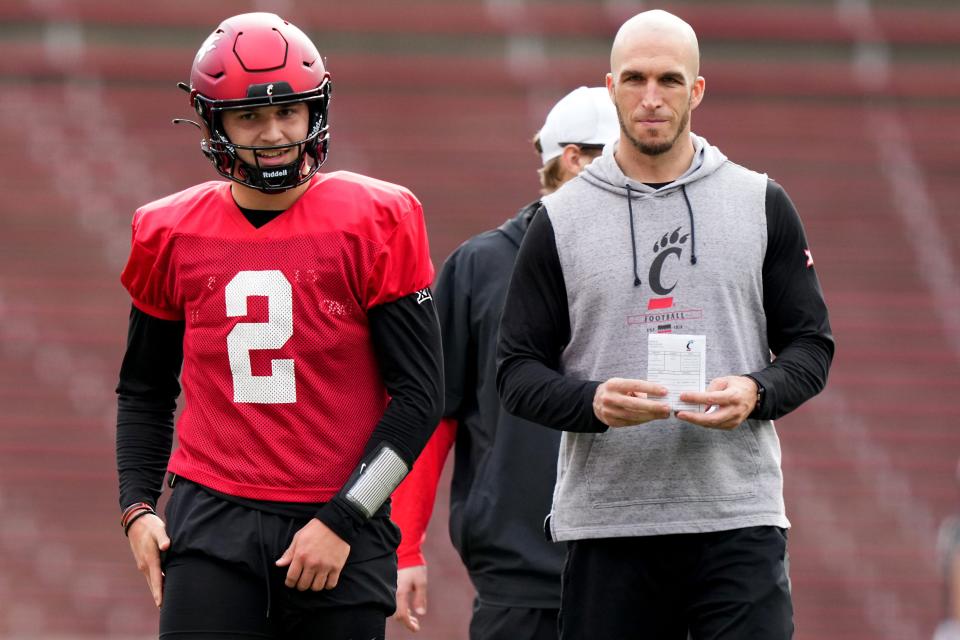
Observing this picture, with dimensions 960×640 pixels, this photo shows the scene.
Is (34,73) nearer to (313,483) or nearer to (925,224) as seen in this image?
(925,224)

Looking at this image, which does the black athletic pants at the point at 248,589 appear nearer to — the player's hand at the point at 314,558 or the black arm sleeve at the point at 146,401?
the player's hand at the point at 314,558

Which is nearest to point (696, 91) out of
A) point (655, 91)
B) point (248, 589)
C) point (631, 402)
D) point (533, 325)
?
point (655, 91)

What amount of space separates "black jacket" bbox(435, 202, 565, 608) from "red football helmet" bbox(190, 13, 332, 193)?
0.96 metres

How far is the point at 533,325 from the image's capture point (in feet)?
10.3

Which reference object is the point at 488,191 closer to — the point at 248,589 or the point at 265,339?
the point at 265,339

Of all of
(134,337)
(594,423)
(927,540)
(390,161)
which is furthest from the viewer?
(390,161)

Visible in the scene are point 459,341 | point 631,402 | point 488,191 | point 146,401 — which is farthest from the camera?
point 488,191

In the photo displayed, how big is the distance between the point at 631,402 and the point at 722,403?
16cm

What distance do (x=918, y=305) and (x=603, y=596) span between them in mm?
9908

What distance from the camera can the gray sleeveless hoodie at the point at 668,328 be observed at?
9.84 feet

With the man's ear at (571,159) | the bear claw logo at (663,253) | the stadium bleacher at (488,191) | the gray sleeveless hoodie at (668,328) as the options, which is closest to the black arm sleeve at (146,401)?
the gray sleeveless hoodie at (668,328)

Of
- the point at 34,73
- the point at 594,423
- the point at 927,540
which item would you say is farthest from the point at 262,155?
the point at 34,73

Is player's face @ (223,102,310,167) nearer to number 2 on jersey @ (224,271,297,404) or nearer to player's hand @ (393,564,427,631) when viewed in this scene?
number 2 on jersey @ (224,271,297,404)

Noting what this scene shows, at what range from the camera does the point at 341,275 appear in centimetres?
301
